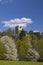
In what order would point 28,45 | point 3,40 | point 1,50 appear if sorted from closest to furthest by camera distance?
1. point 1,50
2. point 3,40
3. point 28,45

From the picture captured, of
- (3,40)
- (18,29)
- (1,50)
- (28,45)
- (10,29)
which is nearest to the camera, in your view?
(1,50)

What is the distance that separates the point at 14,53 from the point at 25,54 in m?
3.09

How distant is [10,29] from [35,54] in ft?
149

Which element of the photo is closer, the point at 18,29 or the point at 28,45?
the point at 28,45

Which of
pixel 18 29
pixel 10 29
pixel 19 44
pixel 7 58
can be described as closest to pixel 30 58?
pixel 7 58

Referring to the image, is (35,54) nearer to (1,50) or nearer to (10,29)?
(1,50)

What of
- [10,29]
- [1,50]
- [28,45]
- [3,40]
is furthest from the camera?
[10,29]

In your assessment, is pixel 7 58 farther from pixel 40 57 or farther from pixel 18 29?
pixel 18 29

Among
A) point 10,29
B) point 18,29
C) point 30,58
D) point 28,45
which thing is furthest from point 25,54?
point 18,29

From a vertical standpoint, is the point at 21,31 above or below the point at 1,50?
above

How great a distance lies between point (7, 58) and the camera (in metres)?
50.2

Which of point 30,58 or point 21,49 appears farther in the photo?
point 21,49

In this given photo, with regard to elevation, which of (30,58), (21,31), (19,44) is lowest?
(30,58)

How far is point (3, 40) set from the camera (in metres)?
53.5
